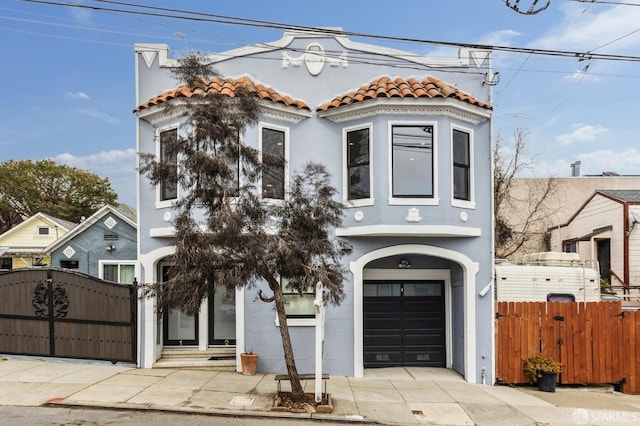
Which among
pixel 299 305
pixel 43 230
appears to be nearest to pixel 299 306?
pixel 299 305

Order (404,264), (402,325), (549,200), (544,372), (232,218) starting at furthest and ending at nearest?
(549,200)
(402,325)
(404,264)
(544,372)
(232,218)

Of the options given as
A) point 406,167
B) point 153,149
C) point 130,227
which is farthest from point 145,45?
point 406,167

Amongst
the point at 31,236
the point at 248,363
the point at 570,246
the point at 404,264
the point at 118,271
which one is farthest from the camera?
the point at 31,236

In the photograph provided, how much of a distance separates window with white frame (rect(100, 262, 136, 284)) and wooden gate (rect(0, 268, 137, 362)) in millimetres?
2596

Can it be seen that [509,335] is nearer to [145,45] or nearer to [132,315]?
[132,315]

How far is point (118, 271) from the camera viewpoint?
46.6ft

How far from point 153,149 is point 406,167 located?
19.9 ft

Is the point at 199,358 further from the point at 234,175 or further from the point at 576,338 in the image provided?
the point at 576,338

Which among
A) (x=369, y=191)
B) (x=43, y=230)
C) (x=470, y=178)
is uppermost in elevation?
(x=470, y=178)

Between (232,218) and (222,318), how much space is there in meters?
5.40

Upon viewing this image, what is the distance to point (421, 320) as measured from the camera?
507 inches

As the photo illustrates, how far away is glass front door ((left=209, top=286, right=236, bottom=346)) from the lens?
40.5 feet

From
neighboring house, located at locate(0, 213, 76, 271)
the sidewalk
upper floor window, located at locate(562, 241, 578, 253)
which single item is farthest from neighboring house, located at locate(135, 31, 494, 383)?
neighboring house, located at locate(0, 213, 76, 271)

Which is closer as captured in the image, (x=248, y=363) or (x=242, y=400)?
(x=242, y=400)
